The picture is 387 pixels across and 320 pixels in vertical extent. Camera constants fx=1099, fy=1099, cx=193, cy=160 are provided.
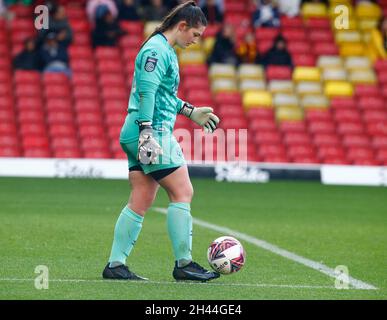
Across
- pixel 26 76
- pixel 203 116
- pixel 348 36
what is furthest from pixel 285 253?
pixel 348 36

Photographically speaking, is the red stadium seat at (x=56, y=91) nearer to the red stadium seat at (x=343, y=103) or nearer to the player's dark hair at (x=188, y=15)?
the red stadium seat at (x=343, y=103)

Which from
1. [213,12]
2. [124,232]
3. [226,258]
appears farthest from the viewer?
[213,12]

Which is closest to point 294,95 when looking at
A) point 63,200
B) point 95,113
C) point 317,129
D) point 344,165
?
point 317,129

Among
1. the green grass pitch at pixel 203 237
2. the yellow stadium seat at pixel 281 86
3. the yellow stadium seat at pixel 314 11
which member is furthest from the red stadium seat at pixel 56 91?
the yellow stadium seat at pixel 314 11

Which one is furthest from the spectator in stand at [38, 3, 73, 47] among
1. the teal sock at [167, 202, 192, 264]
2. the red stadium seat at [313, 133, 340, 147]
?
the teal sock at [167, 202, 192, 264]

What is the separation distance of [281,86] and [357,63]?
1973 millimetres

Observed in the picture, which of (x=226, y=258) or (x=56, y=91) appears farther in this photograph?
(x=56, y=91)

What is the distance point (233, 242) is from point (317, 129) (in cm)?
1367

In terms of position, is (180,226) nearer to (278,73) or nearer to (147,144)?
(147,144)

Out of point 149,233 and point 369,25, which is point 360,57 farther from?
point 149,233

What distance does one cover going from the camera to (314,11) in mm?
24344

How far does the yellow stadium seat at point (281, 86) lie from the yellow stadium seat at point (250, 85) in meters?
0.22

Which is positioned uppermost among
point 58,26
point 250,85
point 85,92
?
point 58,26

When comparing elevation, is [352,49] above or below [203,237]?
above
